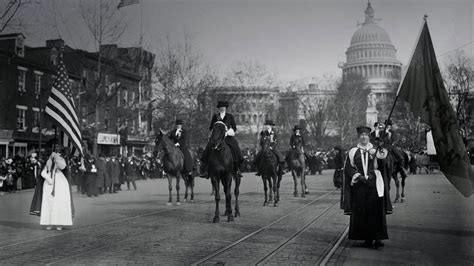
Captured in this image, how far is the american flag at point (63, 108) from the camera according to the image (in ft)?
42.8

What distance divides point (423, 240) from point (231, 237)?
3625 mm

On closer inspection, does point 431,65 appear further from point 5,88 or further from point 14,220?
point 5,88

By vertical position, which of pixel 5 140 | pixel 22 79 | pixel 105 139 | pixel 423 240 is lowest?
pixel 423 240

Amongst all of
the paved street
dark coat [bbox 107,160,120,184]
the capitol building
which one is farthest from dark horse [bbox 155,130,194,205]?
the capitol building

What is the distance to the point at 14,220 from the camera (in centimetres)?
1410

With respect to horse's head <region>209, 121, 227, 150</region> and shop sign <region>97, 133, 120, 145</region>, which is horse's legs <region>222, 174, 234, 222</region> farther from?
shop sign <region>97, 133, 120, 145</region>

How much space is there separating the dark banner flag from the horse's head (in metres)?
5.56

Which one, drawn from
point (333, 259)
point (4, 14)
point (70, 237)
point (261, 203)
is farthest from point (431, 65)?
point (4, 14)

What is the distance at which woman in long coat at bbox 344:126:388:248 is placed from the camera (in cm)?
962

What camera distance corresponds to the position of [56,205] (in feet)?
39.4

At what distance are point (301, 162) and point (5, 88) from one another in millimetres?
25141

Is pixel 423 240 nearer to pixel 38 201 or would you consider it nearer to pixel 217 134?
pixel 217 134

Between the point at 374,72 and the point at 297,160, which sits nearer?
the point at 297,160

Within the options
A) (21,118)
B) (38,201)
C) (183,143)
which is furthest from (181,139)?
(21,118)
